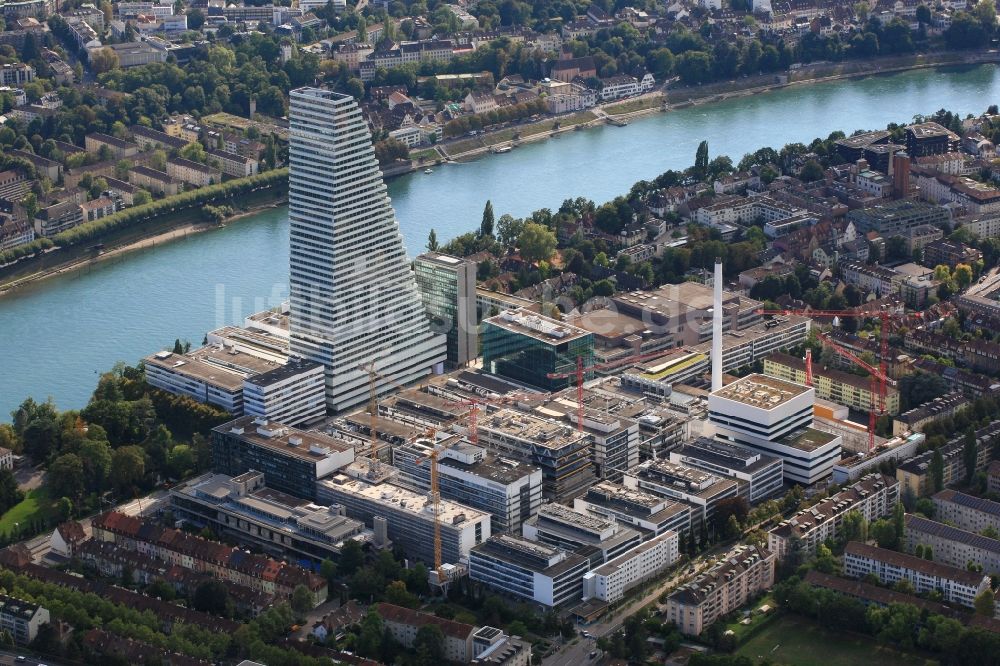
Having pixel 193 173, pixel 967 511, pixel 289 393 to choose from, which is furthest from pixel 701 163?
pixel 967 511

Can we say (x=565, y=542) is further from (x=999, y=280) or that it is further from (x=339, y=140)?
(x=999, y=280)

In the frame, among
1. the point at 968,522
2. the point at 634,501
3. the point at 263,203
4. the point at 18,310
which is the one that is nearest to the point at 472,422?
the point at 634,501

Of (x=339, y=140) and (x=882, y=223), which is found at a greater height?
(x=339, y=140)

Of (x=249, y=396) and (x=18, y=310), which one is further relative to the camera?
(x=18, y=310)

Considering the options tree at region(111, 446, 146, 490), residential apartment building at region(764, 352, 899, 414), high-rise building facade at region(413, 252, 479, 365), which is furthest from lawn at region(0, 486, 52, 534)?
residential apartment building at region(764, 352, 899, 414)

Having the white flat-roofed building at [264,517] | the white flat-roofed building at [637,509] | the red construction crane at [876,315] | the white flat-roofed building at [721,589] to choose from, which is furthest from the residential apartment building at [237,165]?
the white flat-roofed building at [721,589]

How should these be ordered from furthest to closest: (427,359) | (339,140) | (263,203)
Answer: (263,203), (427,359), (339,140)

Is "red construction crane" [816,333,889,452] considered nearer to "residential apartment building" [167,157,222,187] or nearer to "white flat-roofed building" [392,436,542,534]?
"white flat-roofed building" [392,436,542,534]

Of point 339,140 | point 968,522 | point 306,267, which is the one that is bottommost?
point 968,522
